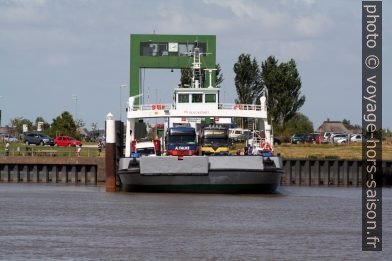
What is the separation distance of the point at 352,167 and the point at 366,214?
23205 millimetres

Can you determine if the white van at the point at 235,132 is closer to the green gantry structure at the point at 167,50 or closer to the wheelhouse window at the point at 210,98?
the green gantry structure at the point at 167,50

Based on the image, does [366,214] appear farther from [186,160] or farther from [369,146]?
[369,146]

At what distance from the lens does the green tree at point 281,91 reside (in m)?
108

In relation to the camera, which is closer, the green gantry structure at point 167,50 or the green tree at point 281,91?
the green gantry structure at point 167,50

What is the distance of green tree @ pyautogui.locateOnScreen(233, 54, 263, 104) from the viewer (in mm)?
110875

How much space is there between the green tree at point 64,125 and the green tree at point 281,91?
24504mm

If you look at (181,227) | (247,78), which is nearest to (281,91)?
(247,78)

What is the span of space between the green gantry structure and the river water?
58.1 feet

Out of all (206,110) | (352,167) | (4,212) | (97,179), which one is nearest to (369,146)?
(352,167)

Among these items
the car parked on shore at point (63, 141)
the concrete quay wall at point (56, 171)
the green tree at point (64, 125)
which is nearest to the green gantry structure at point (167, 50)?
the concrete quay wall at point (56, 171)

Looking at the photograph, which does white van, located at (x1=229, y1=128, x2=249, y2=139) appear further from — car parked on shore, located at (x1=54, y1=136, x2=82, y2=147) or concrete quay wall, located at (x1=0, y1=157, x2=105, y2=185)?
car parked on shore, located at (x1=54, y1=136, x2=82, y2=147)

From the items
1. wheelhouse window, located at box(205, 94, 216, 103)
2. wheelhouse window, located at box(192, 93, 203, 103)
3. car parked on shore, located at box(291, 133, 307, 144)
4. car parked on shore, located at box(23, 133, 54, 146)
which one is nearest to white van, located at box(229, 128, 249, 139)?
wheelhouse window, located at box(205, 94, 216, 103)

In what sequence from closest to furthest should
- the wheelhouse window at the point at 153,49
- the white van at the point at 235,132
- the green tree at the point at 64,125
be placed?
the white van at the point at 235,132 < the wheelhouse window at the point at 153,49 < the green tree at the point at 64,125

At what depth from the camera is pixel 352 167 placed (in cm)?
6619
